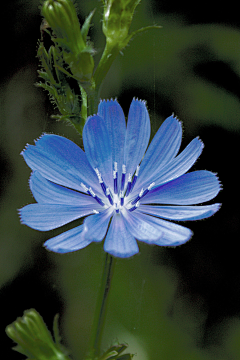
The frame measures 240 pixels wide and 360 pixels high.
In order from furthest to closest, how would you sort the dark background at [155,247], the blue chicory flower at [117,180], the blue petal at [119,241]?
the dark background at [155,247] < the blue chicory flower at [117,180] < the blue petal at [119,241]

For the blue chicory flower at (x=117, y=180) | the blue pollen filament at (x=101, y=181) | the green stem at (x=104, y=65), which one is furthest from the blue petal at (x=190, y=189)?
the green stem at (x=104, y=65)

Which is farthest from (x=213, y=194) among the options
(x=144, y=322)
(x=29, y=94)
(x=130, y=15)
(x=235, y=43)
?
(x=235, y=43)

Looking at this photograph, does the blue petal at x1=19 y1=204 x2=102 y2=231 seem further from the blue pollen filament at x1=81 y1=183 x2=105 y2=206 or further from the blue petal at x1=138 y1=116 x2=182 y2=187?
the blue petal at x1=138 y1=116 x2=182 y2=187

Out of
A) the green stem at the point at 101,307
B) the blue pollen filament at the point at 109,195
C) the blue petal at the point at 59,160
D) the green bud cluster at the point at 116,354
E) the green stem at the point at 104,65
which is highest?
the green stem at the point at 104,65

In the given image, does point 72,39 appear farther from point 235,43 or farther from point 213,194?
point 235,43

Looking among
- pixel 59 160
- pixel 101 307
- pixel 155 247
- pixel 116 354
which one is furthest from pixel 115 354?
pixel 155 247

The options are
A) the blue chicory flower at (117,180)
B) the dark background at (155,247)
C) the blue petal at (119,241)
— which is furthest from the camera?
the dark background at (155,247)

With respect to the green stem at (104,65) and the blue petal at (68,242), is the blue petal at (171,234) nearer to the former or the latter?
the blue petal at (68,242)

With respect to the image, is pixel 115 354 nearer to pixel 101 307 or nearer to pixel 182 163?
pixel 101 307
